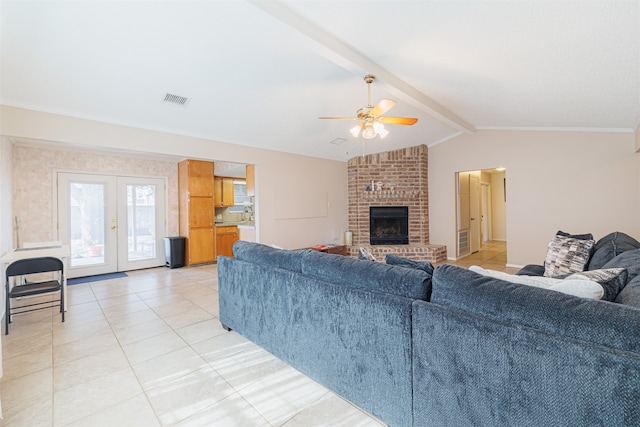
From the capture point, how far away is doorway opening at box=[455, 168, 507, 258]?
265 inches

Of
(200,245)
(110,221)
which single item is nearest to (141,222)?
(110,221)

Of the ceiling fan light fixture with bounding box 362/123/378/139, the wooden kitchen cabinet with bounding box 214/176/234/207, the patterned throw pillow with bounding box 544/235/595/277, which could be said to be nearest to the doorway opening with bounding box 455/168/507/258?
the patterned throw pillow with bounding box 544/235/595/277

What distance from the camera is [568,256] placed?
9.64 ft

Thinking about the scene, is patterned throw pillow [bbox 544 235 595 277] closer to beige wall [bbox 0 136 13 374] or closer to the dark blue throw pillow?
the dark blue throw pillow

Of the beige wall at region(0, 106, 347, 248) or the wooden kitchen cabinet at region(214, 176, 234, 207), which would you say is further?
the wooden kitchen cabinet at region(214, 176, 234, 207)

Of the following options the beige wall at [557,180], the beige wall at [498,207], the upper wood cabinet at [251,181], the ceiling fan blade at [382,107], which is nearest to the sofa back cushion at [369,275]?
the ceiling fan blade at [382,107]

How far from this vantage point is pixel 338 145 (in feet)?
20.5

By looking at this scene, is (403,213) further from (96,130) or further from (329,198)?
(96,130)

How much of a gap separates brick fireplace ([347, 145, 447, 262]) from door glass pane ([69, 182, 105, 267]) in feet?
17.1

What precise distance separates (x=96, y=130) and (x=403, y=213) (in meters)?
6.00

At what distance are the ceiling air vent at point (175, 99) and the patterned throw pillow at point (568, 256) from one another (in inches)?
183

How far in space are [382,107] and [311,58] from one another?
915mm

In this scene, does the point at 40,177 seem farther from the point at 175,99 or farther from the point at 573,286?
the point at 573,286

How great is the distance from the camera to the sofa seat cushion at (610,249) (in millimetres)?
2618
